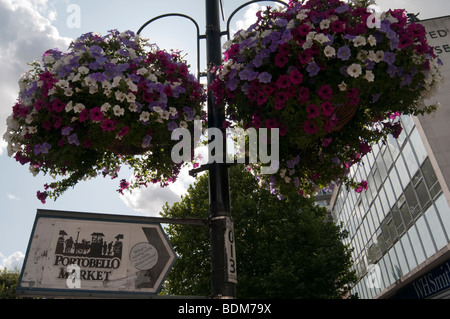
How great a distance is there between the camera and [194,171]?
9.07ft

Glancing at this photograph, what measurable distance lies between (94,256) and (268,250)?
13478 mm

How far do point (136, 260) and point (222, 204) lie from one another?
0.65 m

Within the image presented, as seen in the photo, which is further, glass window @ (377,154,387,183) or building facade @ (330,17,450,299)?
Result: glass window @ (377,154,387,183)

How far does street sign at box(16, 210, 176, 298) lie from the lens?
6.47 ft

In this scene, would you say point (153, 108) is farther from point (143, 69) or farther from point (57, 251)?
point (57, 251)

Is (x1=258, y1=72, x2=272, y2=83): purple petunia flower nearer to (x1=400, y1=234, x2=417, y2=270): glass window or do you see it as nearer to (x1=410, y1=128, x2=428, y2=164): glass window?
(x1=410, y1=128, x2=428, y2=164): glass window

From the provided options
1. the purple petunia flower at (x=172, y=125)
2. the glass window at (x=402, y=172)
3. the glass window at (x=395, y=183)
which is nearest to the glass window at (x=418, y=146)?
the glass window at (x=402, y=172)

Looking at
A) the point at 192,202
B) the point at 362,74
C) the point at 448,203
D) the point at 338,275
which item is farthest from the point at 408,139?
the point at 362,74

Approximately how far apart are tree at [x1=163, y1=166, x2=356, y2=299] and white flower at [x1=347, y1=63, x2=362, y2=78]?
11974 millimetres

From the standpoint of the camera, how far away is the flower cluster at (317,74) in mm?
2350

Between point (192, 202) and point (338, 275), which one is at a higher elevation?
point (192, 202)

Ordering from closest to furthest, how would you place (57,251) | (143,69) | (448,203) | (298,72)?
(57,251), (298,72), (143,69), (448,203)

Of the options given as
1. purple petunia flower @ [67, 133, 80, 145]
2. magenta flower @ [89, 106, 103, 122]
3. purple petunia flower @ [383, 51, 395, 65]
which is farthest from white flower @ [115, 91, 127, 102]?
purple petunia flower @ [383, 51, 395, 65]
